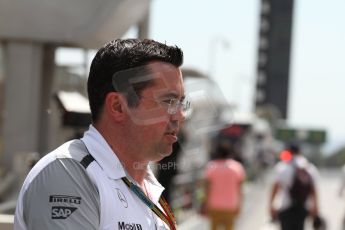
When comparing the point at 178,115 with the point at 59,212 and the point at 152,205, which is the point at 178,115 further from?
the point at 59,212

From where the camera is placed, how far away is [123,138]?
2525mm

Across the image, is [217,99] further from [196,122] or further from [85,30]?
[85,30]

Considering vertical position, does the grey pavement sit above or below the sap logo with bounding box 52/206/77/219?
below

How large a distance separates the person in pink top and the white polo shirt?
30.0 feet

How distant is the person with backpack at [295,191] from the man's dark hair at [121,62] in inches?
335

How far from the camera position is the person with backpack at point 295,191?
10.9 m

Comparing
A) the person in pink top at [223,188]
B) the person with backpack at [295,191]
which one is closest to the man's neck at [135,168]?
the person with backpack at [295,191]

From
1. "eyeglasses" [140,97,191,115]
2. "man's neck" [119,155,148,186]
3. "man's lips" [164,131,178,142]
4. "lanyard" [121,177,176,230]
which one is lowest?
"lanyard" [121,177,176,230]

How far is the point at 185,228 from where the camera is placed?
13.2 metres

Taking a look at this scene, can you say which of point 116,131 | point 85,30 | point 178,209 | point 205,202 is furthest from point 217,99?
point 178,209

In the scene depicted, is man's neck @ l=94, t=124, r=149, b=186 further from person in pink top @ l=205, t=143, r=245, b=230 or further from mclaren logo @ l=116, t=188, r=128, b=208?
person in pink top @ l=205, t=143, r=245, b=230

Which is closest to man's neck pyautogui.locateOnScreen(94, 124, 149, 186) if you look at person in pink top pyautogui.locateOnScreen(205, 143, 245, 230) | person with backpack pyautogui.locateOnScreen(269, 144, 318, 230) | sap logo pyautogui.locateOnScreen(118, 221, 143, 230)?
sap logo pyautogui.locateOnScreen(118, 221, 143, 230)

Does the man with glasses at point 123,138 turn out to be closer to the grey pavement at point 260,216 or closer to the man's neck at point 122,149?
the man's neck at point 122,149

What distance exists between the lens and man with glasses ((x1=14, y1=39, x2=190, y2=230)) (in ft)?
7.55
